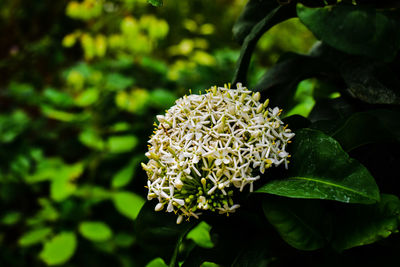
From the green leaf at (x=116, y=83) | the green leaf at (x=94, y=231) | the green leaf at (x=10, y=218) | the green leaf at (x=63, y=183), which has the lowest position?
the green leaf at (x=10, y=218)

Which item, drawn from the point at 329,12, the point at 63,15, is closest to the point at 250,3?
the point at 329,12

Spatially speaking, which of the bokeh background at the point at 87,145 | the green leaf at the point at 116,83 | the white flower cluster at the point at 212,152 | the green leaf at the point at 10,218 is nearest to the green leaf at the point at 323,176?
the white flower cluster at the point at 212,152

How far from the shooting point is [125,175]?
208 cm

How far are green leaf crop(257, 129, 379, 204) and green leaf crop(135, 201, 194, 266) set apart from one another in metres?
0.24

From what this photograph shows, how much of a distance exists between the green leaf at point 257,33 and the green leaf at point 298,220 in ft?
1.16

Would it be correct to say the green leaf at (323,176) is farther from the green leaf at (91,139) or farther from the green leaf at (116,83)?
the green leaf at (116,83)

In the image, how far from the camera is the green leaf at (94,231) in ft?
6.31

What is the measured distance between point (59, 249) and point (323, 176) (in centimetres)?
173

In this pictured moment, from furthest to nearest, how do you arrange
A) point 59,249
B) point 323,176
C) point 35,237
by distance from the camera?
1. point 35,237
2. point 59,249
3. point 323,176

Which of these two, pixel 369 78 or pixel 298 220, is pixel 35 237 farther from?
pixel 369 78

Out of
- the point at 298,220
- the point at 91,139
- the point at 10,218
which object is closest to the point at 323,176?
the point at 298,220

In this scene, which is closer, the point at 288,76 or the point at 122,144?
the point at 288,76

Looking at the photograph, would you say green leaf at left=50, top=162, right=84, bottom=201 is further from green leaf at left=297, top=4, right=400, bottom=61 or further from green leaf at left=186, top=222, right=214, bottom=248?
green leaf at left=297, top=4, right=400, bottom=61

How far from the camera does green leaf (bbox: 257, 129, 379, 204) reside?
58cm
